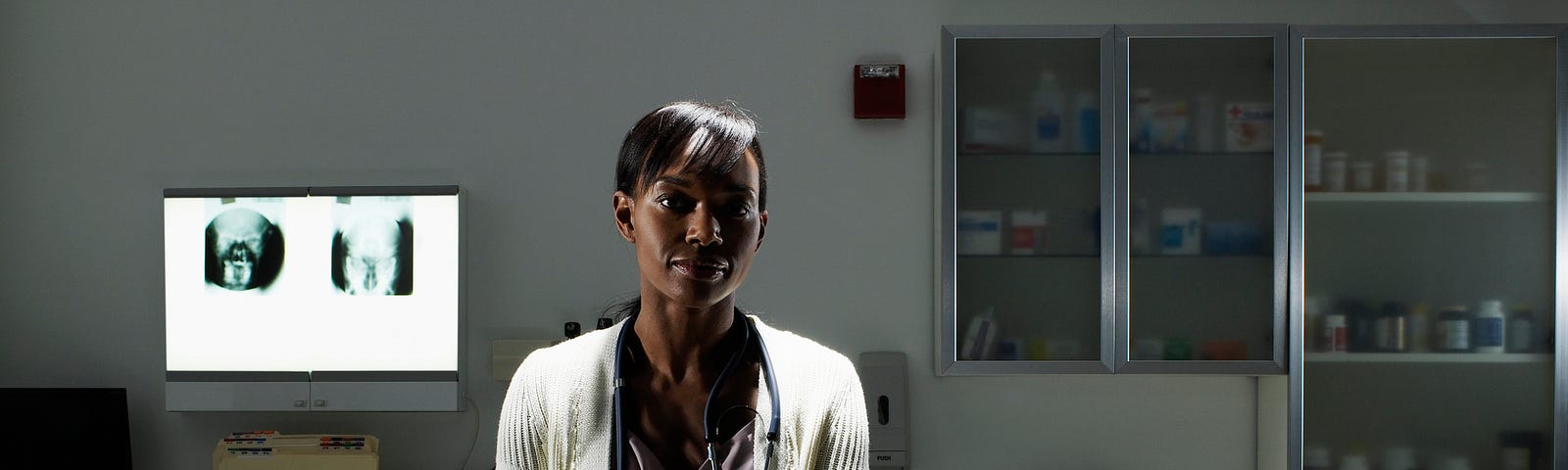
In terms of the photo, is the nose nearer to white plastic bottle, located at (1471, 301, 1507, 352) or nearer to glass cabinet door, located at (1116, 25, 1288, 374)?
glass cabinet door, located at (1116, 25, 1288, 374)

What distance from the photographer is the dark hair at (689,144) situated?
2.28ft

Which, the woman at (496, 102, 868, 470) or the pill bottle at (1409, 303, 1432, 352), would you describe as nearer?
the woman at (496, 102, 868, 470)

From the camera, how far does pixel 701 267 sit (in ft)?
2.23

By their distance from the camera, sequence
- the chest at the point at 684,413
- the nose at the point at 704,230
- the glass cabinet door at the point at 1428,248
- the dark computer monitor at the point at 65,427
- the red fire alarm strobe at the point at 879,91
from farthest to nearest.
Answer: the red fire alarm strobe at the point at 879,91 < the dark computer monitor at the point at 65,427 < the glass cabinet door at the point at 1428,248 < the chest at the point at 684,413 < the nose at the point at 704,230

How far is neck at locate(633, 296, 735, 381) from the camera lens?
752 mm

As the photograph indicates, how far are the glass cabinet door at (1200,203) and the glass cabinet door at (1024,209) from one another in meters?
0.08

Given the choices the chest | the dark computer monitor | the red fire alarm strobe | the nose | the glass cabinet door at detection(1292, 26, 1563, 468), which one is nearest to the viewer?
the nose

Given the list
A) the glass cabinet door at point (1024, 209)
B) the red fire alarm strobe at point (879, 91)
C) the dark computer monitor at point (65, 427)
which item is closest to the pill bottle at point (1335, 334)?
the glass cabinet door at point (1024, 209)

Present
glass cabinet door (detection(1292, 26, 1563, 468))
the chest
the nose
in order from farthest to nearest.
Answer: glass cabinet door (detection(1292, 26, 1563, 468)) → the chest → the nose

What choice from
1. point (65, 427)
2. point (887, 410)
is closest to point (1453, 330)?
point (887, 410)

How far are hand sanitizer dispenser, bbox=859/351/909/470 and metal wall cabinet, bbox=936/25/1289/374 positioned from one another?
158mm

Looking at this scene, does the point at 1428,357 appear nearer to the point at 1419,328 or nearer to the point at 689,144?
the point at 1419,328

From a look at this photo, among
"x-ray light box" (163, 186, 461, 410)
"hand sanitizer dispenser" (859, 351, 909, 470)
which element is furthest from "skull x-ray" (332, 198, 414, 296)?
"hand sanitizer dispenser" (859, 351, 909, 470)

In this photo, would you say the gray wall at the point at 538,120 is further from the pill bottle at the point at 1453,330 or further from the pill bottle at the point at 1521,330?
the pill bottle at the point at 1521,330
